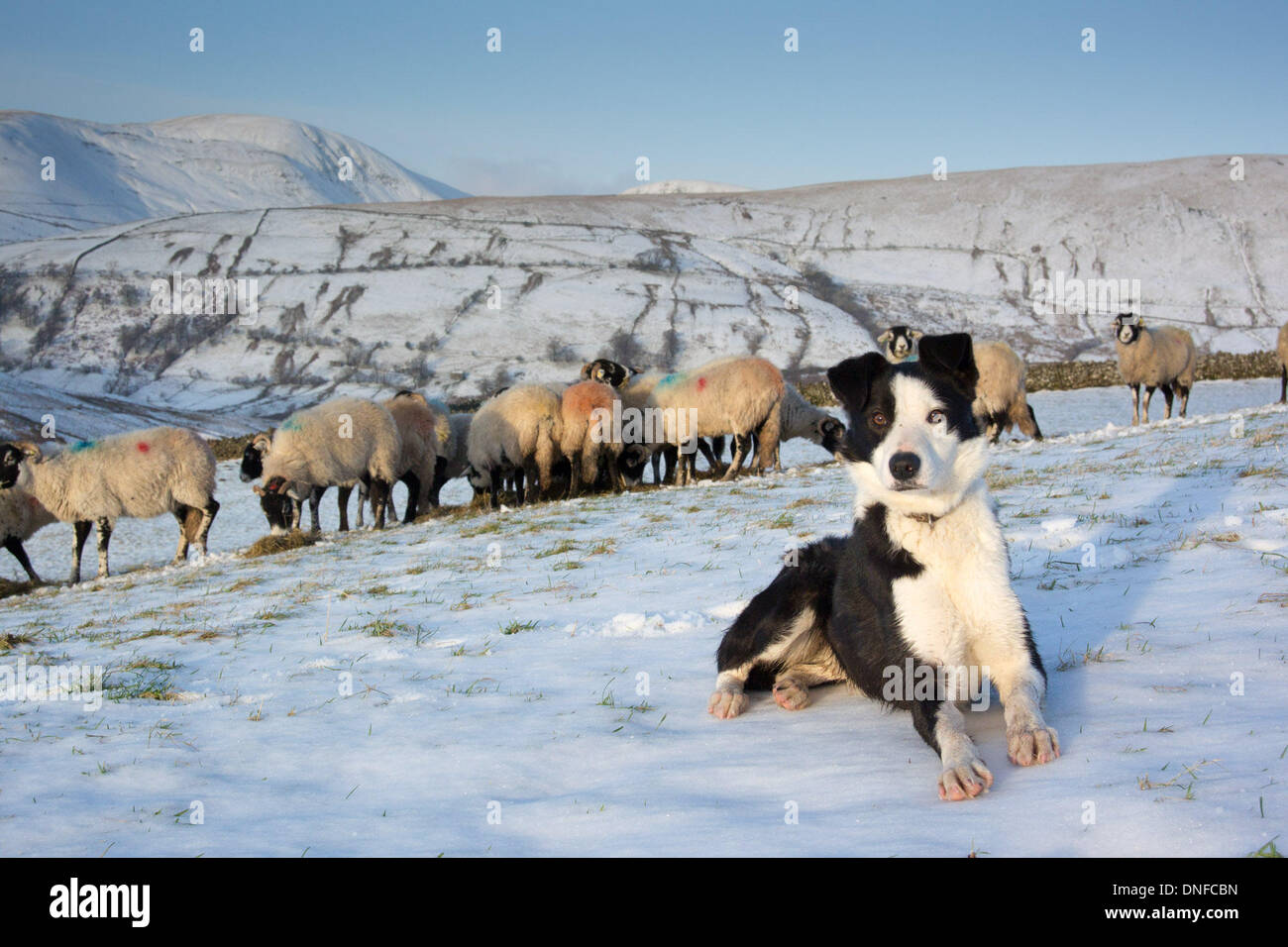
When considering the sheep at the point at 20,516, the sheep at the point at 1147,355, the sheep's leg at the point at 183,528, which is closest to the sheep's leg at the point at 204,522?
the sheep's leg at the point at 183,528

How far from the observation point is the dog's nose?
3.29 metres

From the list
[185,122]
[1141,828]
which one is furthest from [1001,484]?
[185,122]

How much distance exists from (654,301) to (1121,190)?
31861mm

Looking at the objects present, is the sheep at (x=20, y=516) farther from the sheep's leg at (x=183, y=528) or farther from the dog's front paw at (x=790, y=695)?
the dog's front paw at (x=790, y=695)

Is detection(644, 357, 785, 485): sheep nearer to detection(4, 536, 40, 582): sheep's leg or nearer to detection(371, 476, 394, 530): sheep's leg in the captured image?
detection(371, 476, 394, 530): sheep's leg

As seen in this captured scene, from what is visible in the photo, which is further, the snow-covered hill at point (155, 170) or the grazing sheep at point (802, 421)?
the snow-covered hill at point (155, 170)

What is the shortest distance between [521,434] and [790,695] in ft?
39.6

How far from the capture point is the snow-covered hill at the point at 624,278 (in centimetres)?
4009

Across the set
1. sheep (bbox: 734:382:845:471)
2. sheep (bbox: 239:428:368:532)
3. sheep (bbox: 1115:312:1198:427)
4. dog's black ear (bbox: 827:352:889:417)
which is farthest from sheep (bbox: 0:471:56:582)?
sheep (bbox: 1115:312:1198:427)

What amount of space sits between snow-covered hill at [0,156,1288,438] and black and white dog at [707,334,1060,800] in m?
34.3

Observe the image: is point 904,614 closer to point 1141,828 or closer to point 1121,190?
point 1141,828

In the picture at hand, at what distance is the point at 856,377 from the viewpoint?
3697 mm

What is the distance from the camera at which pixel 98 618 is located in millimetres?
7984

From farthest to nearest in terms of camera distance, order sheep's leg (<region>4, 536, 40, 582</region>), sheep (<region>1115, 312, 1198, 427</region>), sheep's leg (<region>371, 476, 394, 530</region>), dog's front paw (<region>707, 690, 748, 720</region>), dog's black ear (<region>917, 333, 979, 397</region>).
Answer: sheep (<region>1115, 312, 1198, 427</region>)
sheep's leg (<region>371, 476, 394, 530</region>)
sheep's leg (<region>4, 536, 40, 582</region>)
dog's front paw (<region>707, 690, 748, 720</region>)
dog's black ear (<region>917, 333, 979, 397</region>)
